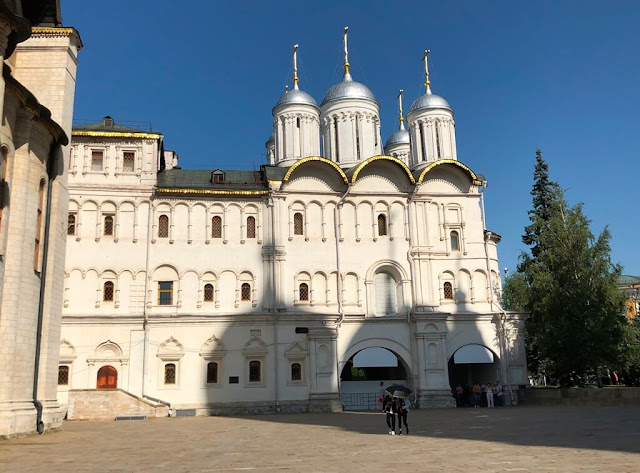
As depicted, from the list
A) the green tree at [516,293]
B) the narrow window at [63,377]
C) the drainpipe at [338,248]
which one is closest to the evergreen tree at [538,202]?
the green tree at [516,293]

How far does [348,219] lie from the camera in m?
33.0

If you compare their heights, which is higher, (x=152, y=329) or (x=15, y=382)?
(x=152, y=329)

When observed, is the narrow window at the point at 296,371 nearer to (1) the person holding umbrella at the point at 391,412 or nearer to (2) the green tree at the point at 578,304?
(2) the green tree at the point at 578,304

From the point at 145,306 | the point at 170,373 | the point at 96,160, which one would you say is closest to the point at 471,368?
the point at 170,373

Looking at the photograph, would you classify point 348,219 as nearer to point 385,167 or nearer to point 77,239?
point 385,167

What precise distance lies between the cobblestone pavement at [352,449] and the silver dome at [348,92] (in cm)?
2233

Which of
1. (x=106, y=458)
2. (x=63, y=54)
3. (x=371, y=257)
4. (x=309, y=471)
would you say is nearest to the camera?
(x=309, y=471)

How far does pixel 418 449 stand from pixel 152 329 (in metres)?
19.9

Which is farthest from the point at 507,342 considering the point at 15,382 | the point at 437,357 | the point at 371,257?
the point at 15,382

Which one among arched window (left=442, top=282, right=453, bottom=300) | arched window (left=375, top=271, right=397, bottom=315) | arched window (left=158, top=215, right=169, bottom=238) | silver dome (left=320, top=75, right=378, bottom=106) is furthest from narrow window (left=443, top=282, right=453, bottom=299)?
arched window (left=158, top=215, right=169, bottom=238)

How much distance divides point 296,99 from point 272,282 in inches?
454

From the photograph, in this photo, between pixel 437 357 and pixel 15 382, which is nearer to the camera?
pixel 15 382

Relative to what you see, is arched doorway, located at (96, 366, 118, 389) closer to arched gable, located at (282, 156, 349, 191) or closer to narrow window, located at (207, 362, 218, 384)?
narrow window, located at (207, 362, 218, 384)

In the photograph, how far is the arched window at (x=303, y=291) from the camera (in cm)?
3171
